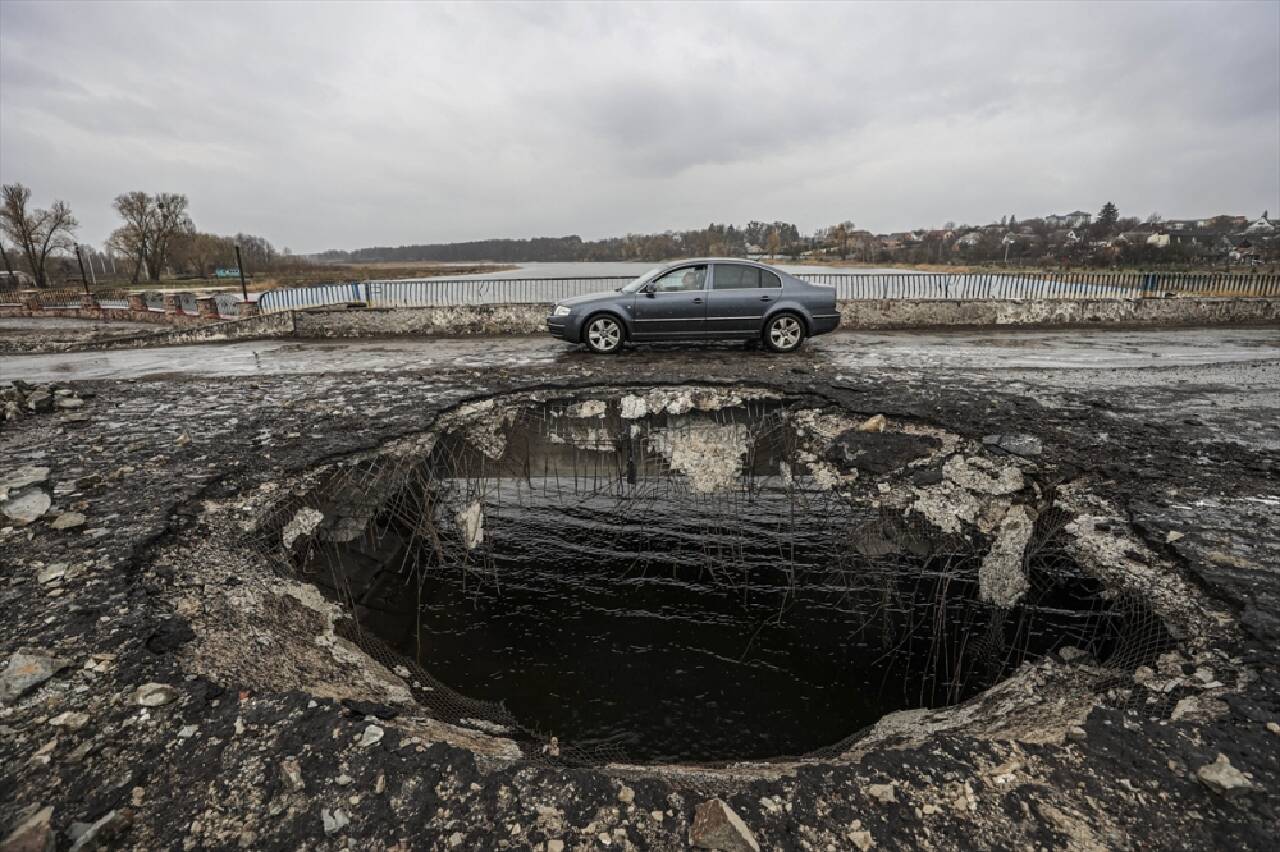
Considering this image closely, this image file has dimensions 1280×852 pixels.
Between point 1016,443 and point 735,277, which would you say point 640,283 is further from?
point 1016,443

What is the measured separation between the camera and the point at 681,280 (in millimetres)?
9305

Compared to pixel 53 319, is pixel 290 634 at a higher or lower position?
lower

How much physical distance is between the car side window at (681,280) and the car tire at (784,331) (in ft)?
4.16

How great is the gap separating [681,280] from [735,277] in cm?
87

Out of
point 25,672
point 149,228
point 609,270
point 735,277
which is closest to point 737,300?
point 735,277

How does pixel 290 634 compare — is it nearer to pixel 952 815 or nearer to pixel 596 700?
pixel 596 700

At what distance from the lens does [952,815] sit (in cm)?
195

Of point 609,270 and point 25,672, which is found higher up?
point 609,270

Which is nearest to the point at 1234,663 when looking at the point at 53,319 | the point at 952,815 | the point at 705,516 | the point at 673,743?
the point at 952,815

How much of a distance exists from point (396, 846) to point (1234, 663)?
11.2 feet

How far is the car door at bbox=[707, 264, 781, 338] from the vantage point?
923 centimetres

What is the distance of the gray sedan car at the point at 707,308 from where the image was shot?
9234mm

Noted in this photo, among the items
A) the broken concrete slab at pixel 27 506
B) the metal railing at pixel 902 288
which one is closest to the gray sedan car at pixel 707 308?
the broken concrete slab at pixel 27 506

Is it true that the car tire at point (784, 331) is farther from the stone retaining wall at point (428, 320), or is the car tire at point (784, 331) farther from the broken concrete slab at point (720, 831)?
the broken concrete slab at point (720, 831)
